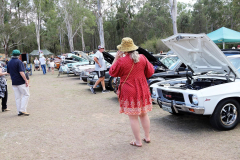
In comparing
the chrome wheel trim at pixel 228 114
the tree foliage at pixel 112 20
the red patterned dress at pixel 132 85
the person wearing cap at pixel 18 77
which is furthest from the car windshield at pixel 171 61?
the tree foliage at pixel 112 20

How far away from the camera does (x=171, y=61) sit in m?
8.90

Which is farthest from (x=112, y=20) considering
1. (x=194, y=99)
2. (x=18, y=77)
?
(x=194, y=99)

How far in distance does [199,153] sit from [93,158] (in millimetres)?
1689

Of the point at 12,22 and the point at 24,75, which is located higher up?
the point at 12,22

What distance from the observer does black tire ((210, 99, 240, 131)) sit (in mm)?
4738

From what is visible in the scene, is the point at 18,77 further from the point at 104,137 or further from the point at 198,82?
the point at 198,82

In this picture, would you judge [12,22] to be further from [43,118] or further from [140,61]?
[140,61]

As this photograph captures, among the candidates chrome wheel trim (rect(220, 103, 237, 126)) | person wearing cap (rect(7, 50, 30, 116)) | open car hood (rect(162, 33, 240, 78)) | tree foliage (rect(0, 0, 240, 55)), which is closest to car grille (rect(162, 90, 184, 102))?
chrome wheel trim (rect(220, 103, 237, 126))

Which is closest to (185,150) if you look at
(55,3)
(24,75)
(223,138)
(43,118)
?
(223,138)

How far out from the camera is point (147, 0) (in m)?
58.8

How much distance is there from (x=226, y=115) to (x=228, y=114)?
0.04 metres

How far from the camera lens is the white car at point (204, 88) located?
15.3 ft

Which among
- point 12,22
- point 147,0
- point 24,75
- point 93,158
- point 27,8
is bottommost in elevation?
point 93,158

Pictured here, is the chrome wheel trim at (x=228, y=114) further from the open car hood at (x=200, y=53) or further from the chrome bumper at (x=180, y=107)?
the open car hood at (x=200, y=53)
